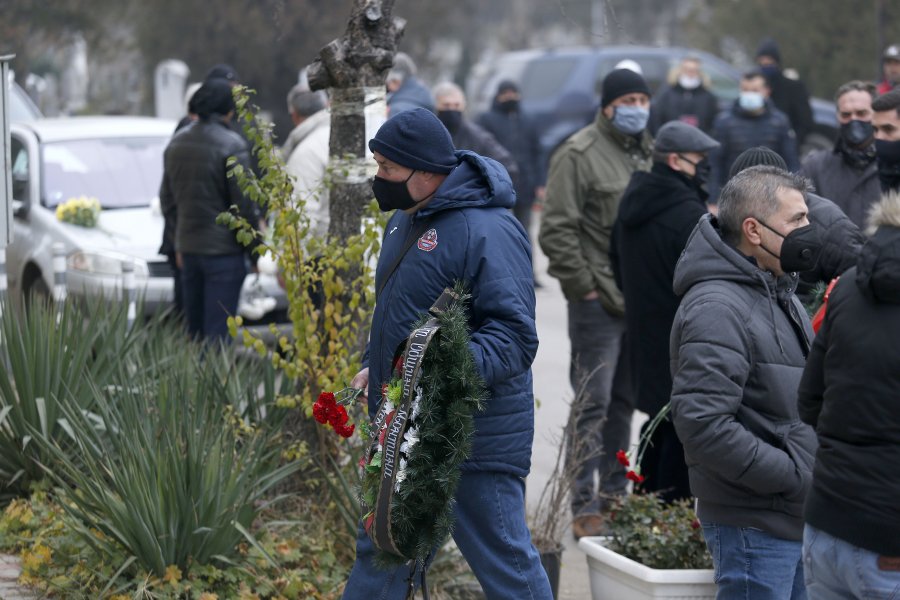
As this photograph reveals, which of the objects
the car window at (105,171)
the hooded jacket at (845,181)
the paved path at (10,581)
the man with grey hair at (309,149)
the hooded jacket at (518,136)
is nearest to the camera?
the paved path at (10,581)

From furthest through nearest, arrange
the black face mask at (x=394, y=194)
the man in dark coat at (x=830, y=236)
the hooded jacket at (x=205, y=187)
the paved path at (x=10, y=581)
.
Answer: the hooded jacket at (x=205, y=187) < the paved path at (x=10, y=581) < the man in dark coat at (x=830, y=236) < the black face mask at (x=394, y=194)

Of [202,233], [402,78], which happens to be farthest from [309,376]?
[402,78]

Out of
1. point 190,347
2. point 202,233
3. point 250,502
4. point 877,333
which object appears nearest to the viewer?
point 877,333

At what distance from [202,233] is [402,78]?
219 cm

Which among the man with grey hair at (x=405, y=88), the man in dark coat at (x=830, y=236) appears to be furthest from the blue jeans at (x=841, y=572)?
the man with grey hair at (x=405, y=88)

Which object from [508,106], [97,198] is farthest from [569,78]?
[97,198]

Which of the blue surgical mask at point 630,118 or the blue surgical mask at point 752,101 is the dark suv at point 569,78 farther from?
the blue surgical mask at point 630,118

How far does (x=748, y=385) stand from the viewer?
3.97 m

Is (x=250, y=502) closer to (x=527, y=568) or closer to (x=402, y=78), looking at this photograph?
(x=527, y=568)

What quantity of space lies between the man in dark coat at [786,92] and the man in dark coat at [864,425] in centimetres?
1103

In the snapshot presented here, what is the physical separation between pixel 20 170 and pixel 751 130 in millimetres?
5856

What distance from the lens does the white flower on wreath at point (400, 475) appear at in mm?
3941

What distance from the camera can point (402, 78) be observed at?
9.80 metres

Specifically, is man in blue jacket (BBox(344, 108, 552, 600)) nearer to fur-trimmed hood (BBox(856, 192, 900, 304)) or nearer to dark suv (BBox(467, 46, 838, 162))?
fur-trimmed hood (BBox(856, 192, 900, 304))
